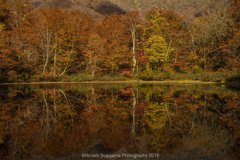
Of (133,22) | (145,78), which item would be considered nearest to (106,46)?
(133,22)

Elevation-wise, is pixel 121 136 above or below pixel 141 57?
below

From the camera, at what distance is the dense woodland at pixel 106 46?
29153mm

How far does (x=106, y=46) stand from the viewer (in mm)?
33406

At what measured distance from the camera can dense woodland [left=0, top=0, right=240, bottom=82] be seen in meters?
29.2

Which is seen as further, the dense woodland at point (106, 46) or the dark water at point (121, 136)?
the dense woodland at point (106, 46)

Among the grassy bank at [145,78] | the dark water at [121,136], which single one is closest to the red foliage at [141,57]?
the grassy bank at [145,78]

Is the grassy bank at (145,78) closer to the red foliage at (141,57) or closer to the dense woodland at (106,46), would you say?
the dense woodland at (106,46)

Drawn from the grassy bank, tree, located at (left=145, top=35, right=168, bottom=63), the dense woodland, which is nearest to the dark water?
the grassy bank

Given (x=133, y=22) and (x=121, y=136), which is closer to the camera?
(x=121, y=136)

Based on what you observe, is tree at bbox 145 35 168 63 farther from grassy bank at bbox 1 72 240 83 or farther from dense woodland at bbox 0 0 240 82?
grassy bank at bbox 1 72 240 83

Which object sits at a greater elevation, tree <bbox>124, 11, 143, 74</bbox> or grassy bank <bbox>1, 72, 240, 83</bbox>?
tree <bbox>124, 11, 143, 74</bbox>

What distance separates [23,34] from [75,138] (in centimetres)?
3081

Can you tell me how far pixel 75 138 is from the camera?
13.4ft

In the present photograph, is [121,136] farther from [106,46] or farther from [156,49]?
[156,49]
